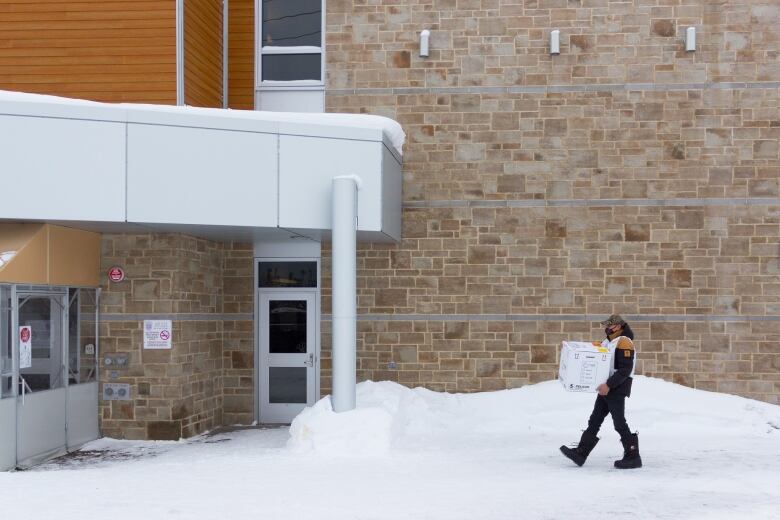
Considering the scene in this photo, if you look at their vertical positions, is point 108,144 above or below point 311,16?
below

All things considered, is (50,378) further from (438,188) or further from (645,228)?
(645,228)

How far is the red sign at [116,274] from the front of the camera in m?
12.9

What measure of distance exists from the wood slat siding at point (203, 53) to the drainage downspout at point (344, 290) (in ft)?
10.4

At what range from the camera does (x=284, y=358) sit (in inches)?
591

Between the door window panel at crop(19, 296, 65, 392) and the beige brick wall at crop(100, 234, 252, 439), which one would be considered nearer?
the door window panel at crop(19, 296, 65, 392)

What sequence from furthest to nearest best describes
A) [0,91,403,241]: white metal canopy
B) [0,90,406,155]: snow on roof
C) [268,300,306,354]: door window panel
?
1. [268,300,306,354]: door window panel
2. [0,90,406,155]: snow on roof
3. [0,91,403,241]: white metal canopy

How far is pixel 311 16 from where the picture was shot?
50.1ft

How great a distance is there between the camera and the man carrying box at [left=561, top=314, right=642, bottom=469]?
10000 millimetres

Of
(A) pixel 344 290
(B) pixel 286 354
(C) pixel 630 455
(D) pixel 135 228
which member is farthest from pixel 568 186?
(D) pixel 135 228

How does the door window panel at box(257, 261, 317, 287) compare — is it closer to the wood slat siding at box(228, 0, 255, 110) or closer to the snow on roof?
the wood slat siding at box(228, 0, 255, 110)

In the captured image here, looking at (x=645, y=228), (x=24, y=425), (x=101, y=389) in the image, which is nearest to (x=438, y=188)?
(x=645, y=228)

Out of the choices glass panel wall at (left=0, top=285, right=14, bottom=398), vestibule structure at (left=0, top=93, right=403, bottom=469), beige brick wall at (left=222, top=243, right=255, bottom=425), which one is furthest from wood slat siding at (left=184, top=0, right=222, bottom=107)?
glass panel wall at (left=0, top=285, right=14, bottom=398)

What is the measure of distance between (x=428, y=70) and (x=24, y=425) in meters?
8.38

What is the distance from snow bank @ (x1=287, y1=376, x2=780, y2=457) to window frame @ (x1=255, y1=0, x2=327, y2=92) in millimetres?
5260
